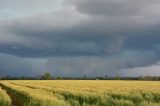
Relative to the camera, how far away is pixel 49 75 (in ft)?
637

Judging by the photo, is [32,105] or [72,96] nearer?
[32,105]

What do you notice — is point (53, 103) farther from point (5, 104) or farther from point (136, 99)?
point (136, 99)

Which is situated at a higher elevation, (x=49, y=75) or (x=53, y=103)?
(x=49, y=75)

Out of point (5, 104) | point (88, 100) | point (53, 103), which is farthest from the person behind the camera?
point (88, 100)

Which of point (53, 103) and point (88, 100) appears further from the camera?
point (88, 100)

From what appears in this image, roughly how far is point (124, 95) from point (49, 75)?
542 ft

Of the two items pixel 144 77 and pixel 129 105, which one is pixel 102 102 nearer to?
pixel 129 105

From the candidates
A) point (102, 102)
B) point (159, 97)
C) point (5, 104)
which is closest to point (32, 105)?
point (5, 104)

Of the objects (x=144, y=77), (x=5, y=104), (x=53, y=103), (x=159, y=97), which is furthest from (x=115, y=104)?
(x=144, y=77)

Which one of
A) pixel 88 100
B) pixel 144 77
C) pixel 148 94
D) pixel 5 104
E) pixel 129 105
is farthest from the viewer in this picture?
pixel 144 77

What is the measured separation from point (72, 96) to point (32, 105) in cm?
830

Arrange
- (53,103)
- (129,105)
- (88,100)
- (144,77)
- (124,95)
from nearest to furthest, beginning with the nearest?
(53,103)
(129,105)
(88,100)
(124,95)
(144,77)

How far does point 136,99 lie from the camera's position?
2806cm

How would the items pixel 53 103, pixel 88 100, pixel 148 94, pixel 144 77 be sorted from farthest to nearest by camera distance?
1. pixel 144 77
2. pixel 148 94
3. pixel 88 100
4. pixel 53 103
